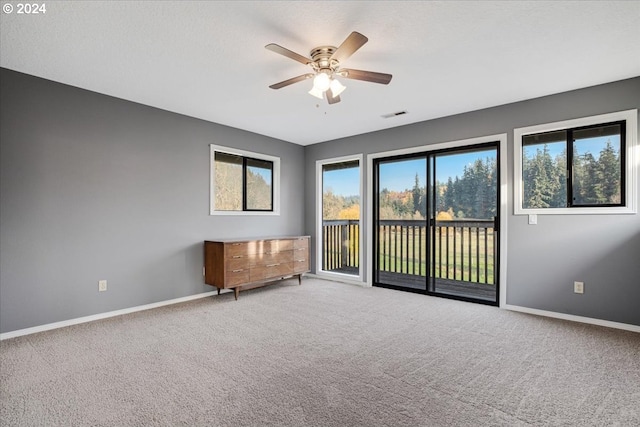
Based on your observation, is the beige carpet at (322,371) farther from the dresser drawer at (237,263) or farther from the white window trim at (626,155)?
the white window trim at (626,155)

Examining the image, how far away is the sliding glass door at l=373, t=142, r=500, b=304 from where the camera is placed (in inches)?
165

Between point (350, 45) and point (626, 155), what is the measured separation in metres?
3.18

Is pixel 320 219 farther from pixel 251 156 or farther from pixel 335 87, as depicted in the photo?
pixel 335 87

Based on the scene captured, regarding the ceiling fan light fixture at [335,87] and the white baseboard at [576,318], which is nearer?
the ceiling fan light fixture at [335,87]

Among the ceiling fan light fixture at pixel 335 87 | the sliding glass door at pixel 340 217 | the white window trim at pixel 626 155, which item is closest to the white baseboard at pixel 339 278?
the sliding glass door at pixel 340 217

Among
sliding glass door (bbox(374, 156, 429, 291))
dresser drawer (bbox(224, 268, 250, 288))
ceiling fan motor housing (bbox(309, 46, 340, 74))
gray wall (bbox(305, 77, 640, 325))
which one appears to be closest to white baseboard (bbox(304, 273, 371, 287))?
sliding glass door (bbox(374, 156, 429, 291))

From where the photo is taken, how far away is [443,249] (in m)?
4.68

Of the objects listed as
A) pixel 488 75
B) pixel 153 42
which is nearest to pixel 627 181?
pixel 488 75

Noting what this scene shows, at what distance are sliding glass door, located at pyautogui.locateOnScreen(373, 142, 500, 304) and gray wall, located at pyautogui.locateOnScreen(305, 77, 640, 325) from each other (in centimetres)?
28

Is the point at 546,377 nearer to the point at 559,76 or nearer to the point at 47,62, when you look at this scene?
the point at 559,76

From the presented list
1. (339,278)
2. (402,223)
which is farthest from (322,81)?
(339,278)

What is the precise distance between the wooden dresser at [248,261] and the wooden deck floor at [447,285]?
1613 millimetres

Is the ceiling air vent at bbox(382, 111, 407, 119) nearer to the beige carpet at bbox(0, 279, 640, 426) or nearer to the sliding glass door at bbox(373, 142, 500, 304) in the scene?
the sliding glass door at bbox(373, 142, 500, 304)

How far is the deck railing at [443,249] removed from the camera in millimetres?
4430
